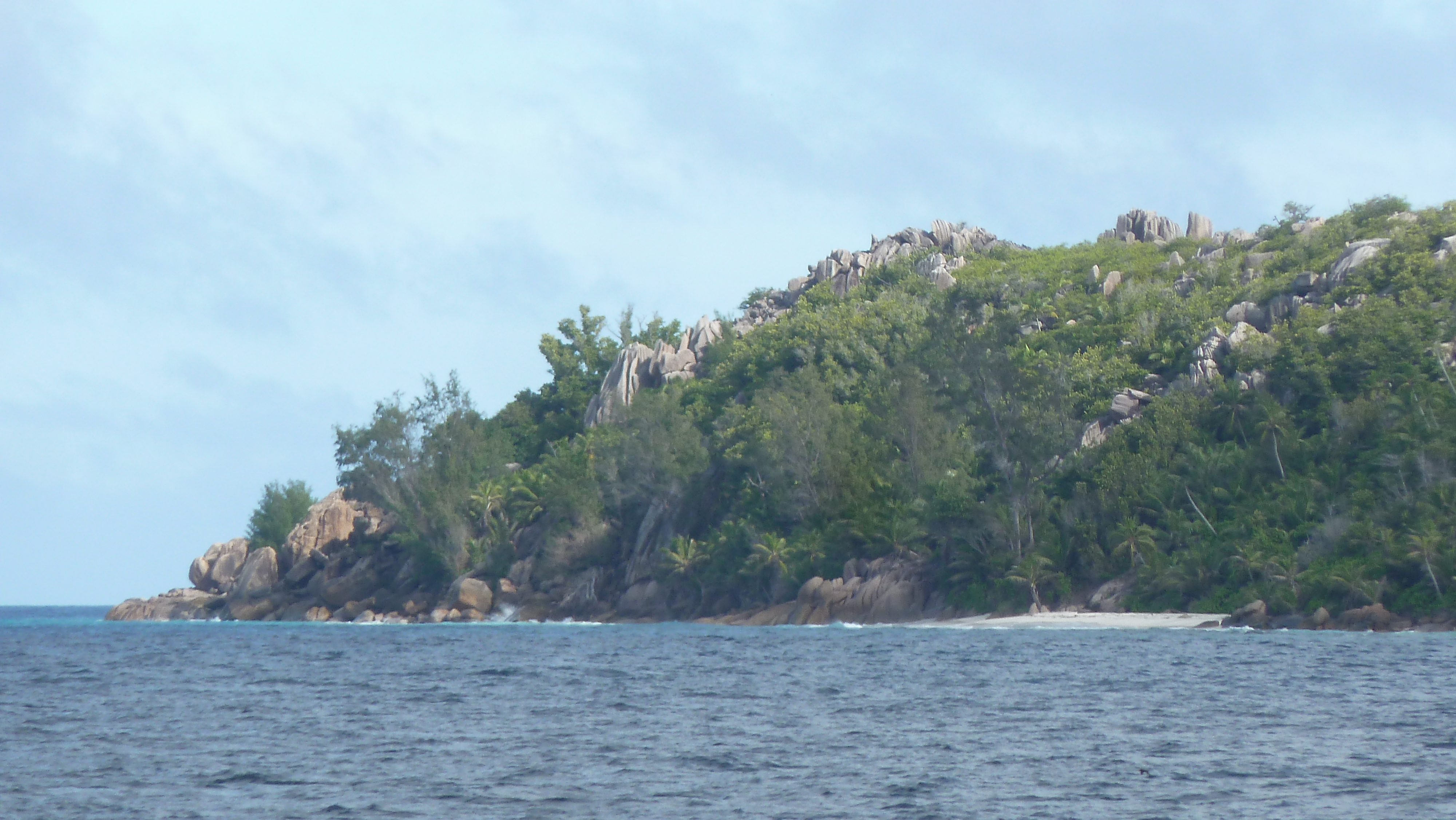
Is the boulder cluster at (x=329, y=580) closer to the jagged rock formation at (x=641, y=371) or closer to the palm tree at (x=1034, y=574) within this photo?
the jagged rock formation at (x=641, y=371)

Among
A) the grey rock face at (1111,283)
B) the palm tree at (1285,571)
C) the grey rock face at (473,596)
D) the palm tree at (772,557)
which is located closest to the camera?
the palm tree at (1285,571)

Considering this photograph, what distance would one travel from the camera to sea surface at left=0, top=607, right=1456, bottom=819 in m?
20.2

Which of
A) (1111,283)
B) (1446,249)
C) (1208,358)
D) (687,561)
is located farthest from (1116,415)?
(687,561)

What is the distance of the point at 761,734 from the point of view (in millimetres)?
27875

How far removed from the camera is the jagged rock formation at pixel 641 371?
11625cm

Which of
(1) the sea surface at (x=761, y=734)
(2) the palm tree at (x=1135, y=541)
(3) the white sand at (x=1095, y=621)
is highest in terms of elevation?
(2) the palm tree at (x=1135, y=541)

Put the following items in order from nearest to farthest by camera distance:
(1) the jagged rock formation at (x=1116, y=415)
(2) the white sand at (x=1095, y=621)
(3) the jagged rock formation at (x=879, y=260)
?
(2) the white sand at (x=1095, y=621)
(1) the jagged rock formation at (x=1116, y=415)
(3) the jagged rock formation at (x=879, y=260)

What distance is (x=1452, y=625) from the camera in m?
55.5

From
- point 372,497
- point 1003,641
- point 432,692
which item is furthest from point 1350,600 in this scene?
point 372,497

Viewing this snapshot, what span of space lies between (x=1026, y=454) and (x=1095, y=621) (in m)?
12.6

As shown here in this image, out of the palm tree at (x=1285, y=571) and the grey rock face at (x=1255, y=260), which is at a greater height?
the grey rock face at (x=1255, y=260)

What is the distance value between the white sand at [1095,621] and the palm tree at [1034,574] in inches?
55.5

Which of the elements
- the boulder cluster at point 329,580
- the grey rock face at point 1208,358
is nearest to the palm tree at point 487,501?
the boulder cluster at point 329,580

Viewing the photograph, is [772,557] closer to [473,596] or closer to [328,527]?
[473,596]
